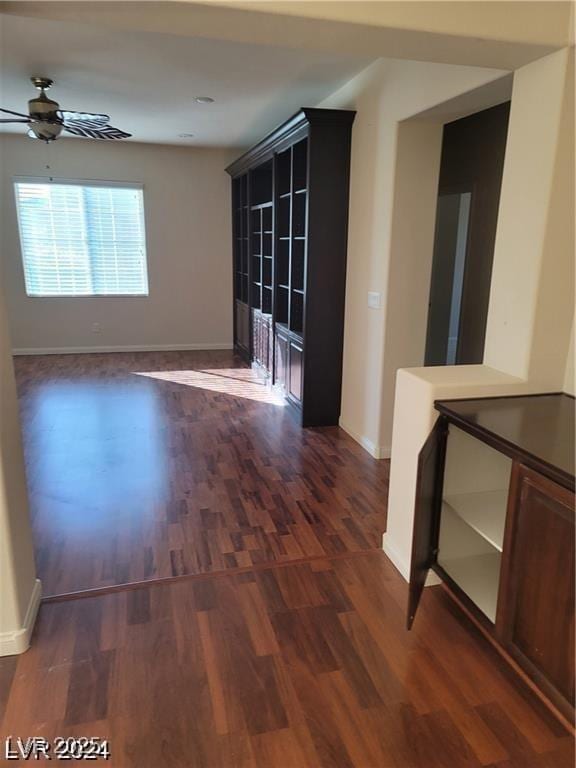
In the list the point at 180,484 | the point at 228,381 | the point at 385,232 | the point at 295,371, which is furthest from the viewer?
the point at 228,381

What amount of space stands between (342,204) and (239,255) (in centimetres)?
329

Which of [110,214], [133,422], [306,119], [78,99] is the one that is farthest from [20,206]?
[306,119]

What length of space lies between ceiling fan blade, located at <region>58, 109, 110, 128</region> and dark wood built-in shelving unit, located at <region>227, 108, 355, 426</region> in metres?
1.41

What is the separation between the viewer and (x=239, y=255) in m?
7.09

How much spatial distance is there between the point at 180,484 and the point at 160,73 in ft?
9.51

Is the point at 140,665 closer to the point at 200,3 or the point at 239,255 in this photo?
the point at 200,3

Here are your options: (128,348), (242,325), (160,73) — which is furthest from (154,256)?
(160,73)

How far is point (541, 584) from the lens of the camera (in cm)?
154

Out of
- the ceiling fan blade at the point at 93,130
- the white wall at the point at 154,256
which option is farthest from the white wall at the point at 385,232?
the white wall at the point at 154,256

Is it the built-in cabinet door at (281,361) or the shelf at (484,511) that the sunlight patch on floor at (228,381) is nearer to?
the built-in cabinet door at (281,361)

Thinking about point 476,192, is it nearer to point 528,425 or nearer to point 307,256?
point 307,256

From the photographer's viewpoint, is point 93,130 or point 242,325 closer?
point 93,130

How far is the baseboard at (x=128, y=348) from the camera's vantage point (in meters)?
7.00

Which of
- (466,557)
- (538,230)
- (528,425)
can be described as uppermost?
(538,230)
